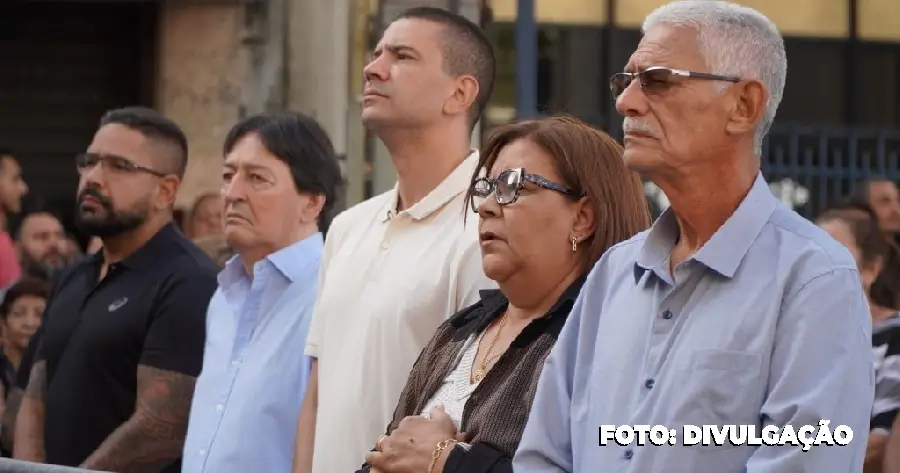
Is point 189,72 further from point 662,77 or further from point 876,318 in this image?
point 662,77

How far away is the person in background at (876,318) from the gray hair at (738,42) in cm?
225

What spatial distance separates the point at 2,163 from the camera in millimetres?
9766

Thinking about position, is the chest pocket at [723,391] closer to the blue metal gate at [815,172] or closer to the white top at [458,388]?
the white top at [458,388]

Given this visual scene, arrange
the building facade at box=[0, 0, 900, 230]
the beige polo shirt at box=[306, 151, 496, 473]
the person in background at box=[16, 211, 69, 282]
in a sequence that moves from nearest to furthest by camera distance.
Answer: the beige polo shirt at box=[306, 151, 496, 473]
the person in background at box=[16, 211, 69, 282]
the building facade at box=[0, 0, 900, 230]

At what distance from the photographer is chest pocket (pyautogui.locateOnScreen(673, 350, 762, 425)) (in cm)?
368

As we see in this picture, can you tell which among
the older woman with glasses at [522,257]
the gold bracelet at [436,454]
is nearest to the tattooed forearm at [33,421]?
the older woman with glasses at [522,257]

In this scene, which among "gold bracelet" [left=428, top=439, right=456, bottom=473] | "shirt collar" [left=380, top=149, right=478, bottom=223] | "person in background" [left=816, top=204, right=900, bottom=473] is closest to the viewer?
"gold bracelet" [left=428, top=439, right=456, bottom=473]

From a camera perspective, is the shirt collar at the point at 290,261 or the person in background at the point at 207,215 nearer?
the shirt collar at the point at 290,261

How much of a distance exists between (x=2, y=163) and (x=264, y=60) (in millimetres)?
3076

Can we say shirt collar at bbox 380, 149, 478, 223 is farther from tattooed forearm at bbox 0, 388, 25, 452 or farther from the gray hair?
tattooed forearm at bbox 0, 388, 25, 452

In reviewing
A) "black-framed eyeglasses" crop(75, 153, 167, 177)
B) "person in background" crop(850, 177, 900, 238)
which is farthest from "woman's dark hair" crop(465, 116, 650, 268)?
"person in background" crop(850, 177, 900, 238)

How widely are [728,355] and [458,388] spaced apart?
1.06 meters

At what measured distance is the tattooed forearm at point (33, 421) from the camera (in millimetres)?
6711

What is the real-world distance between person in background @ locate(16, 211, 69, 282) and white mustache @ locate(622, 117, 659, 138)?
659 centimetres
